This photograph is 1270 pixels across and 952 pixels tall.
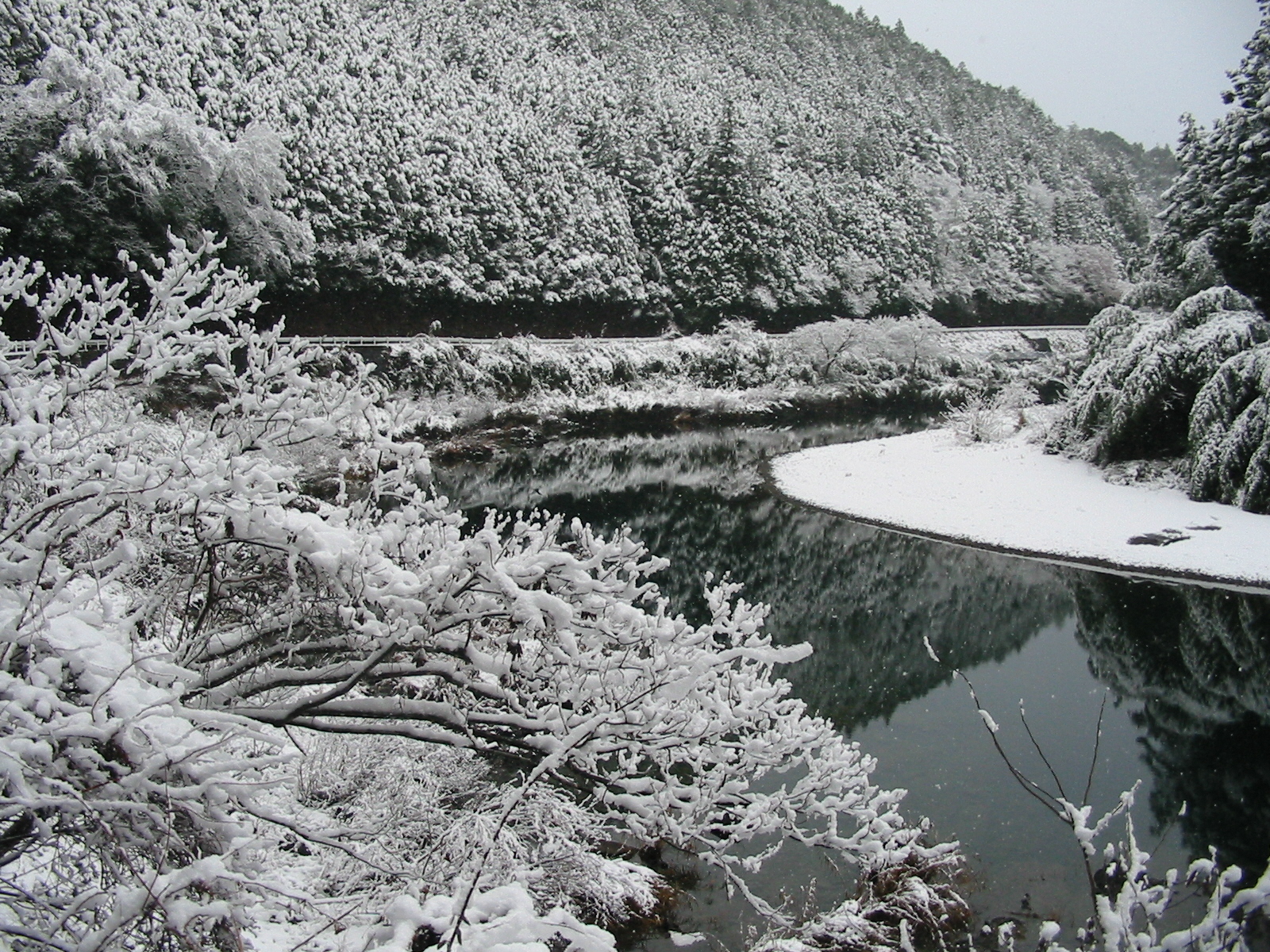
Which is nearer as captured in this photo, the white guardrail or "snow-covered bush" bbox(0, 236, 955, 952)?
"snow-covered bush" bbox(0, 236, 955, 952)

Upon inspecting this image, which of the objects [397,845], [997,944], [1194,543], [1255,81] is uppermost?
[1255,81]

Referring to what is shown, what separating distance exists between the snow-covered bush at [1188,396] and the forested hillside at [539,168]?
689 centimetres

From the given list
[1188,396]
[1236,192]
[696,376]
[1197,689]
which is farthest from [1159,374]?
[696,376]

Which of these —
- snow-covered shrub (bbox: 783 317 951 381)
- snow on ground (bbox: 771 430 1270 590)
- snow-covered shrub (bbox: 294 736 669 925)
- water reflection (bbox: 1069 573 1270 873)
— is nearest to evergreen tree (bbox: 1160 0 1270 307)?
snow on ground (bbox: 771 430 1270 590)

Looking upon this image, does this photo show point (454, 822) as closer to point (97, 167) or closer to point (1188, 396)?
point (1188, 396)

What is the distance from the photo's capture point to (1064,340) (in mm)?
37781

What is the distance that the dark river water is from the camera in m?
5.52

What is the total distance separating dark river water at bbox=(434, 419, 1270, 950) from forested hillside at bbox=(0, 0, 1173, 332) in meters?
11.7

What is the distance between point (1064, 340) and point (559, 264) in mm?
24694

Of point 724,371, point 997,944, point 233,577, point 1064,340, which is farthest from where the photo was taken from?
point 1064,340

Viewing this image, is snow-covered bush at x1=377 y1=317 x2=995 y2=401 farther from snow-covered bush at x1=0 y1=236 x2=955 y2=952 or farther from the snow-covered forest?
snow-covered bush at x1=0 y1=236 x2=955 y2=952

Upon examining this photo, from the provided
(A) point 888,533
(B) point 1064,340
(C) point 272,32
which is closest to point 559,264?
(C) point 272,32

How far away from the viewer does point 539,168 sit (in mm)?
33469

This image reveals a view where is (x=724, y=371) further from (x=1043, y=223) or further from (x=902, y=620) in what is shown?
(x=1043, y=223)
